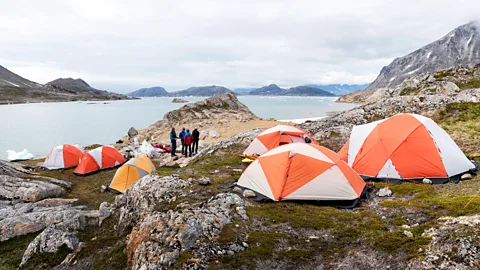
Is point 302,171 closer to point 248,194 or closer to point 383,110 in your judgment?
point 248,194

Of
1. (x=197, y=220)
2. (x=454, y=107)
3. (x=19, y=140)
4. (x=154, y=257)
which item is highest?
(x=454, y=107)

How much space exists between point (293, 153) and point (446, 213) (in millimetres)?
4199

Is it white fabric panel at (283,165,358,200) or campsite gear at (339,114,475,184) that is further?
campsite gear at (339,114,475,184)

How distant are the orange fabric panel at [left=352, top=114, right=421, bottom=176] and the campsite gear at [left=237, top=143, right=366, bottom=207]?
1952 millimetres

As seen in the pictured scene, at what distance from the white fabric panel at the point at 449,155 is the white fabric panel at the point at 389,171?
5.54 ft

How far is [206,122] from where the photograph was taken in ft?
140

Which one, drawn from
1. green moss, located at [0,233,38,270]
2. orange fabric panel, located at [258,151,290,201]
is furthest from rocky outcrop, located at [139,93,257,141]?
orange fabric panel, located at [258,151,290,201]

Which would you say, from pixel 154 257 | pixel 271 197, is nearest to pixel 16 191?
pixel 154 257

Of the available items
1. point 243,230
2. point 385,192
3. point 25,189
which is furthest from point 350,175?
point 25,189

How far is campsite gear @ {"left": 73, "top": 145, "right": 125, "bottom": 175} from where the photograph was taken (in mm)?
19672

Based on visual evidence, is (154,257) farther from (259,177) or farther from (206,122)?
(206,122)

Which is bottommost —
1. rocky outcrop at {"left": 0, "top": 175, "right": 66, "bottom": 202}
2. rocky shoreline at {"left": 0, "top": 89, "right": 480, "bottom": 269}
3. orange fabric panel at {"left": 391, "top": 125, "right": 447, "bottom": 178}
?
rocky outcrop at {"left": 0, "top": 175, "right": 66, "bottom": 202}

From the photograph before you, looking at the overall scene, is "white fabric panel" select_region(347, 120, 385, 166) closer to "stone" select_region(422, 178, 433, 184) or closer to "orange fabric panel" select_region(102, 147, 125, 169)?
"stone" select_region(422, 178, 433, 184)

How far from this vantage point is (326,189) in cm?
841
